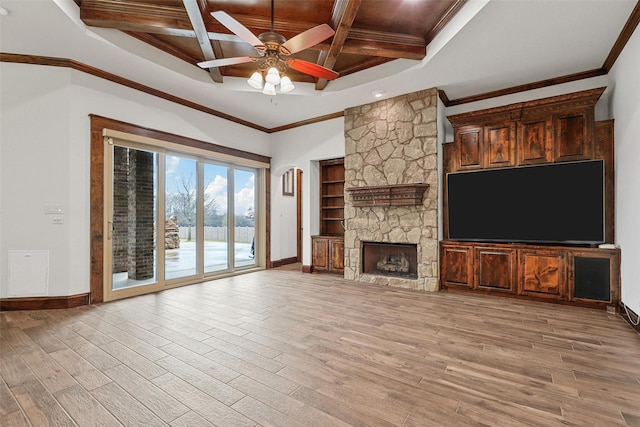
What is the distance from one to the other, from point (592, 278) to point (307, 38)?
4.54 meters

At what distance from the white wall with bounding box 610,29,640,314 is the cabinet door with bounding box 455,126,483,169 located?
157 centimetres

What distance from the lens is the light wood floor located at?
1822 mm

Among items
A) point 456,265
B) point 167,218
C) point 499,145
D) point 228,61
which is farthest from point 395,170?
point 167,218

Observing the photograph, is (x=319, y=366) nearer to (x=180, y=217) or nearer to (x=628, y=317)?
(x=628, y=317)

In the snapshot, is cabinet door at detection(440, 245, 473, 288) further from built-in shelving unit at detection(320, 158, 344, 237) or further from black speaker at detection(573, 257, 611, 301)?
Result: built-in shelving unit at detection(320, 158, 344, 237)

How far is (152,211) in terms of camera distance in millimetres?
4938

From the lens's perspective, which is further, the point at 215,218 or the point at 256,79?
the point at 215,218

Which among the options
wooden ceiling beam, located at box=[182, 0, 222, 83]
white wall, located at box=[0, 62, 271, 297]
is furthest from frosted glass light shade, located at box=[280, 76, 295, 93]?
white wall, located at box=[0, 62, 271, 297]

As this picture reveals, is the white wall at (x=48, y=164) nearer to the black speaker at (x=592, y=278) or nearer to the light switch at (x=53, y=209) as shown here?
the light switch at (x=53, y=209)

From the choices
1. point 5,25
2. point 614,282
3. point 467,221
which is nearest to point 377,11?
point 467,221

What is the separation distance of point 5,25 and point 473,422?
18.6 feet

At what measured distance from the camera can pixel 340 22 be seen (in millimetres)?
3271

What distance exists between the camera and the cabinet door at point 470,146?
4754mm

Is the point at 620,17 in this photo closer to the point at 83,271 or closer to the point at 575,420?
the point at 575,420
